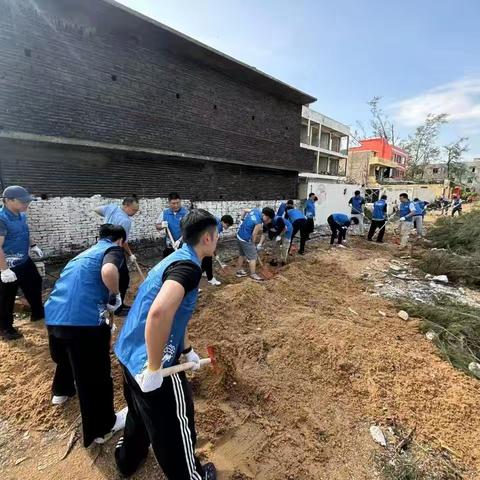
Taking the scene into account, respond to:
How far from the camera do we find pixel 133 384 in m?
1.57

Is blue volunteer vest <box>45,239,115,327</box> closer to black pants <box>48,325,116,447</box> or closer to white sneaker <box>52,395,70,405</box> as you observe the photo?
black pants <box>48,325,116,447</box>

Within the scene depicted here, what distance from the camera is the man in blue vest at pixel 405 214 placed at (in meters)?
9.55

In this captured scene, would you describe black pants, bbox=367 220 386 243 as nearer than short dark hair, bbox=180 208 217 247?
No

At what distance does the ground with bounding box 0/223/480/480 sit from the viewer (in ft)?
7.05

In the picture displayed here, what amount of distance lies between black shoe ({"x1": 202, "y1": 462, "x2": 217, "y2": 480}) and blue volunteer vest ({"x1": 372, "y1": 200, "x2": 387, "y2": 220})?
9.99 m

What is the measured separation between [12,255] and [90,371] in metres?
2.22

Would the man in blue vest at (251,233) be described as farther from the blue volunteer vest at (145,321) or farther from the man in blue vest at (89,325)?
the blue volunteer vest at (145,321)

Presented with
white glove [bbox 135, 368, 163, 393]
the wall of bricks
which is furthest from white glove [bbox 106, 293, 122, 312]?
the wall of bricks

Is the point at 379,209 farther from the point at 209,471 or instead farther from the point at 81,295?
the point at 81,295

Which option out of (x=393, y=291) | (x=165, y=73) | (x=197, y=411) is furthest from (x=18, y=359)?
(x=165, y=73)

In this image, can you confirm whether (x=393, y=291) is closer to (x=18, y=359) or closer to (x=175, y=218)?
(x=175, y=218)

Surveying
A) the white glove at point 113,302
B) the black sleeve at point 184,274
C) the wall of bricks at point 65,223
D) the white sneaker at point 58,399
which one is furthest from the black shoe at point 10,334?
the wall of bricks at point 65,223

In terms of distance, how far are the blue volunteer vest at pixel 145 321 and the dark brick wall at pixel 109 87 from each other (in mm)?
6406


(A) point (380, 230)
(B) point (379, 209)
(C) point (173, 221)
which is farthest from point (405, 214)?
(C) point (173, 221)
